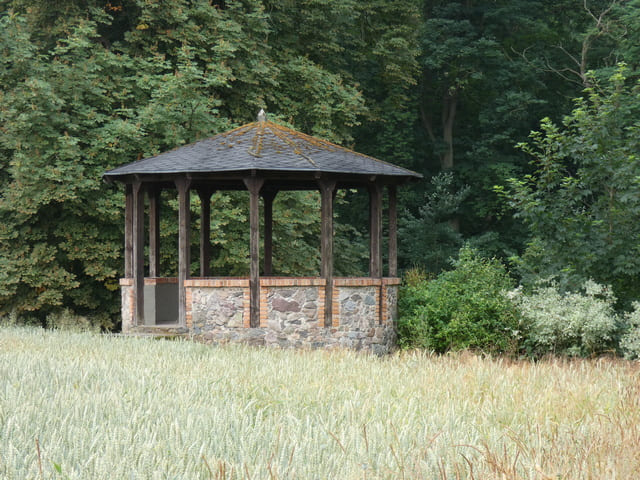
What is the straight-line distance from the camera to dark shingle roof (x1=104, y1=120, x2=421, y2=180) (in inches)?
476

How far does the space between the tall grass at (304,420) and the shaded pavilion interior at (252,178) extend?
4158 mm

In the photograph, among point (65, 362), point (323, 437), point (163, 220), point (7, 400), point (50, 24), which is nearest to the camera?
point (323, 437)

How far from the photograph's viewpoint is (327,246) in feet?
41.7

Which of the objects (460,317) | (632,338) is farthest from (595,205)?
(460,317)

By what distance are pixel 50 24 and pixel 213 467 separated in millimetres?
16731

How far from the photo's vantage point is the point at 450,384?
6.93 metres

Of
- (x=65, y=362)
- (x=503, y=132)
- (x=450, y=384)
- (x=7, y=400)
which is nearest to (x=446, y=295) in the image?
(x=450, y=384)

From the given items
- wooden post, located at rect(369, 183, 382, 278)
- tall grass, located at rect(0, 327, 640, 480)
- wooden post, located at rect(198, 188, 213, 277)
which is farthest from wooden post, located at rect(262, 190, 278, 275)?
tall grass, located at rect(0, 327, 640, 480)

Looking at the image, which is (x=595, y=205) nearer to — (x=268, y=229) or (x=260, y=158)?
(x=260, y=158)

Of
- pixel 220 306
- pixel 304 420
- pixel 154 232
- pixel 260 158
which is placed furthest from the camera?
pixel 154 232

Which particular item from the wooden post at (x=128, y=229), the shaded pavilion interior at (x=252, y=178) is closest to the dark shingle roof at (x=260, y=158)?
the shaded pavilion interior at (x=252, y=178)

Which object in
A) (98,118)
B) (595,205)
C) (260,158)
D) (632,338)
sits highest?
(98,118)

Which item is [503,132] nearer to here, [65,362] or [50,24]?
[50,24]

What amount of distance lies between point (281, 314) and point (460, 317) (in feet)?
9.89
